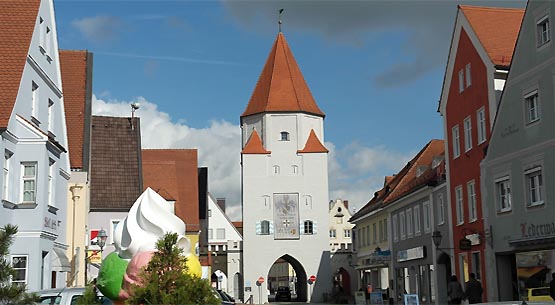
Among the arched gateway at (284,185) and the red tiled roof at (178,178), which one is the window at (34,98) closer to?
the red tiled roof at (178,178)

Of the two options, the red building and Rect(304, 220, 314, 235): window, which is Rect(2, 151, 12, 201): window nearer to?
the red building

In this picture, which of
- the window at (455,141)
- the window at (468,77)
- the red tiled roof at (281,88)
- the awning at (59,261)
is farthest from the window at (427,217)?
the red tiled roof at (281,88)

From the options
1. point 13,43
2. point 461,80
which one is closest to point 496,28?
point 461,80

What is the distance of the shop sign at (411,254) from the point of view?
40.0 meters

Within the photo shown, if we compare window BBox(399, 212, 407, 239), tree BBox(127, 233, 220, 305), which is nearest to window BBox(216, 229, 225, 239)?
window BBox(399, 212, 407, 239)

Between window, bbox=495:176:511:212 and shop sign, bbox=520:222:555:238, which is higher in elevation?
window, bbox=495:176:511:212

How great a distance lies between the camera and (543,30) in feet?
82.6

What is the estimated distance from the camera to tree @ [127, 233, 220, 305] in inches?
351

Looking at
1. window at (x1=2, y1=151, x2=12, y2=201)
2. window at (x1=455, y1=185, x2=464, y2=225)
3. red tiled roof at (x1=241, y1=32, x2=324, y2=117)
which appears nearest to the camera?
window at (x1=2, y1=151, x2=12, y2=201)

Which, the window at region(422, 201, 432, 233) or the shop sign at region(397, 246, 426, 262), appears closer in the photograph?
the window at region(422, 201, 432, 233)

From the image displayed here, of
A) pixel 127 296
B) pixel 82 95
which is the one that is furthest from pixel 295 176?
pixel 127 296

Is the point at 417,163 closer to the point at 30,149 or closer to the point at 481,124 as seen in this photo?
the point at 481,124

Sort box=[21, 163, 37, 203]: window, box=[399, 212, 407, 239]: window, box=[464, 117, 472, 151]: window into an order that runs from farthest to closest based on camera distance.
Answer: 1. box=[399, 212, 407, 239]: window
2. box=[464, 117, 472, 151]: window
3. box=[21, 163, 37, 203]: window

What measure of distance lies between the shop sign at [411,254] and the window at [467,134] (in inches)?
341
